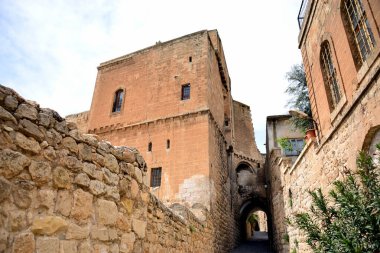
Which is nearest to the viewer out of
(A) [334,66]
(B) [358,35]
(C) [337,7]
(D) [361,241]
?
(D) [361,241]

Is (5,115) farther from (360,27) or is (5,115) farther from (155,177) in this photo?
(155,177)

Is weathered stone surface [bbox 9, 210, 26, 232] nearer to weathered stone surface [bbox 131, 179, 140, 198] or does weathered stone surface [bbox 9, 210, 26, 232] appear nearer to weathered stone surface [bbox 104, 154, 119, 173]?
weathered stone surface [bbox 104, 154, 119, 173]

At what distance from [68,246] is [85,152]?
898 mm

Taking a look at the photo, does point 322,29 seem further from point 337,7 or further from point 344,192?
point 344,192

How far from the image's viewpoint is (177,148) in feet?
41.4

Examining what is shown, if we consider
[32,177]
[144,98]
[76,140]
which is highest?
[144,98]

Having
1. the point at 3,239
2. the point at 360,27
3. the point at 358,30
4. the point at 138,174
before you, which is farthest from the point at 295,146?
the point at 3,239

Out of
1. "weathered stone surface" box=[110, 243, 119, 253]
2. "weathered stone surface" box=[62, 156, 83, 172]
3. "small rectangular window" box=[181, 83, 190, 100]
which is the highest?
"small rectangular window" box=[181, 83, 190, 100]

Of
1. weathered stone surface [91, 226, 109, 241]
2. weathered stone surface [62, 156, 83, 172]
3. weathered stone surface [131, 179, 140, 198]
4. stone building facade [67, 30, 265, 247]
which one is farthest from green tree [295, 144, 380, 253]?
stone building facade [67, 30, 265, 247]

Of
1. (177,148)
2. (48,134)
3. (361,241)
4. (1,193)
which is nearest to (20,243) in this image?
(1,193)

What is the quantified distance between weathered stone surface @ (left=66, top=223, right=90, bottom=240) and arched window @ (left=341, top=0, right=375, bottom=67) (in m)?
5.33

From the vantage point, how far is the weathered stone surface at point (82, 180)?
102 inches

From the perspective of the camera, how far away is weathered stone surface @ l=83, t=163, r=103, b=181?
107 inches

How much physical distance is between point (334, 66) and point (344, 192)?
3.42m
